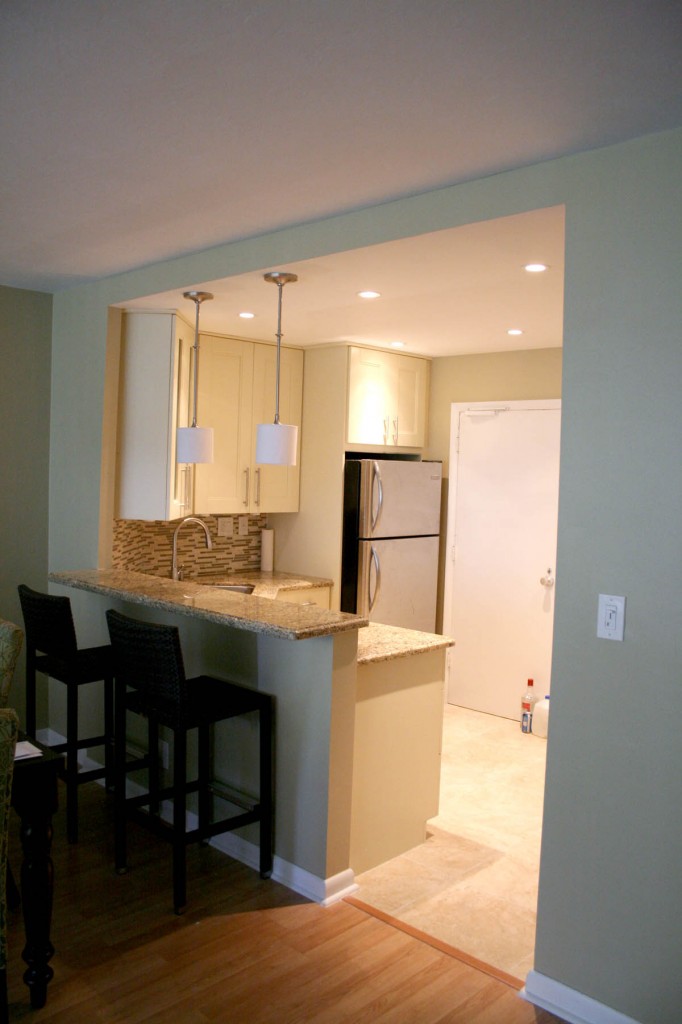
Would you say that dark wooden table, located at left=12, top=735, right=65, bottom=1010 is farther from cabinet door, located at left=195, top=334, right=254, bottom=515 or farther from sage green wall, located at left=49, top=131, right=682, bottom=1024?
cabinet door, located at left=195, top=334, right=254, bottom=515

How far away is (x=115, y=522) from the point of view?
4.16 meters

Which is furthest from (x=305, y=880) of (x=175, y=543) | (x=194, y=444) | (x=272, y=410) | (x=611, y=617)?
(x=272, y=410)

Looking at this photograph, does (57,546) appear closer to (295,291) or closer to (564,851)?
(295,291)

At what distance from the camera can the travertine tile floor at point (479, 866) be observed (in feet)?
9.18

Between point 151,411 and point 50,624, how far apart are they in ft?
4.03

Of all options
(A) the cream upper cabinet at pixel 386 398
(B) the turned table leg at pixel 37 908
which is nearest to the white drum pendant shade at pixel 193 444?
(A) the cream upper cabinet at pixel 386 398

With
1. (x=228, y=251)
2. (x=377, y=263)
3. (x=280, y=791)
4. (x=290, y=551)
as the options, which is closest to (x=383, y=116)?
(x=377, y=263)

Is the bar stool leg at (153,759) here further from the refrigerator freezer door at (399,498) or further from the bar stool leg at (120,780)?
the refrigerator freezer door at (399,498)

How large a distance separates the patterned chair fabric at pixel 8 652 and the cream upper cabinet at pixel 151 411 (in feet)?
4.61

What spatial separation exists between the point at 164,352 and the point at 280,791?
2.13 m

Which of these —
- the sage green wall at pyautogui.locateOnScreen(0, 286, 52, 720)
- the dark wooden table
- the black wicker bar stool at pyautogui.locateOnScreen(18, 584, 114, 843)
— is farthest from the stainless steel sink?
the dark wooden table

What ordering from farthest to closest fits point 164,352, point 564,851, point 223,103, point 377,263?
point 164,352
point 377,263
point 564,851
point 223,103

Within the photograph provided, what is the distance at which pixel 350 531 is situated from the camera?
491cm

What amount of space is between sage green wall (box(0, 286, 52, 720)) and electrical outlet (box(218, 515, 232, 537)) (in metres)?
1.09
